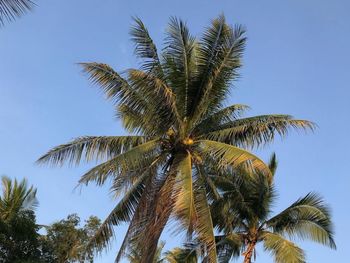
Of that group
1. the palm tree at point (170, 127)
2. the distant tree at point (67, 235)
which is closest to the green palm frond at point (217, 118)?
the palm tree at point (170, 127)

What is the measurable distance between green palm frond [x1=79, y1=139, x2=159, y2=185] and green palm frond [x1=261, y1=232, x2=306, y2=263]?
7.33 m

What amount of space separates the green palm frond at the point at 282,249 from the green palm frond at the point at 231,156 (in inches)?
224

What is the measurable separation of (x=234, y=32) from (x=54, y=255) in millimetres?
14602

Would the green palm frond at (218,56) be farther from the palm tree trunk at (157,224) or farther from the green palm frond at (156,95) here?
the palm tree trunk at (157,224)

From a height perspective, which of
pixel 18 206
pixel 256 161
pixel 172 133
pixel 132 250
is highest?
pixel 18 206

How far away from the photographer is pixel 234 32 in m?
17.2

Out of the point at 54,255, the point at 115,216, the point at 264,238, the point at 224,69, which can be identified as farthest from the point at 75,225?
the point at 224,69

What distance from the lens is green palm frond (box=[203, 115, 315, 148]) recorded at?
1634 cm

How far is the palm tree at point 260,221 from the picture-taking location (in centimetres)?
2109

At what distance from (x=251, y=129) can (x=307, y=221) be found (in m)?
6.93

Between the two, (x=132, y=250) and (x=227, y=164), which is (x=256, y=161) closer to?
(x=227, y=164)

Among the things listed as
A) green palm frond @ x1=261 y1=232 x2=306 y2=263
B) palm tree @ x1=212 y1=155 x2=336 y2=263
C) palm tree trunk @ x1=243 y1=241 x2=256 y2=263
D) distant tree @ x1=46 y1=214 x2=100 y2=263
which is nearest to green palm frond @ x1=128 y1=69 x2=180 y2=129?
palm tree @ x1=212 y1=155 x2=336 y2=263

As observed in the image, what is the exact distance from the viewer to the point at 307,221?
21.8m

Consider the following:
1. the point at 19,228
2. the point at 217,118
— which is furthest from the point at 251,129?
the point at 19,228
